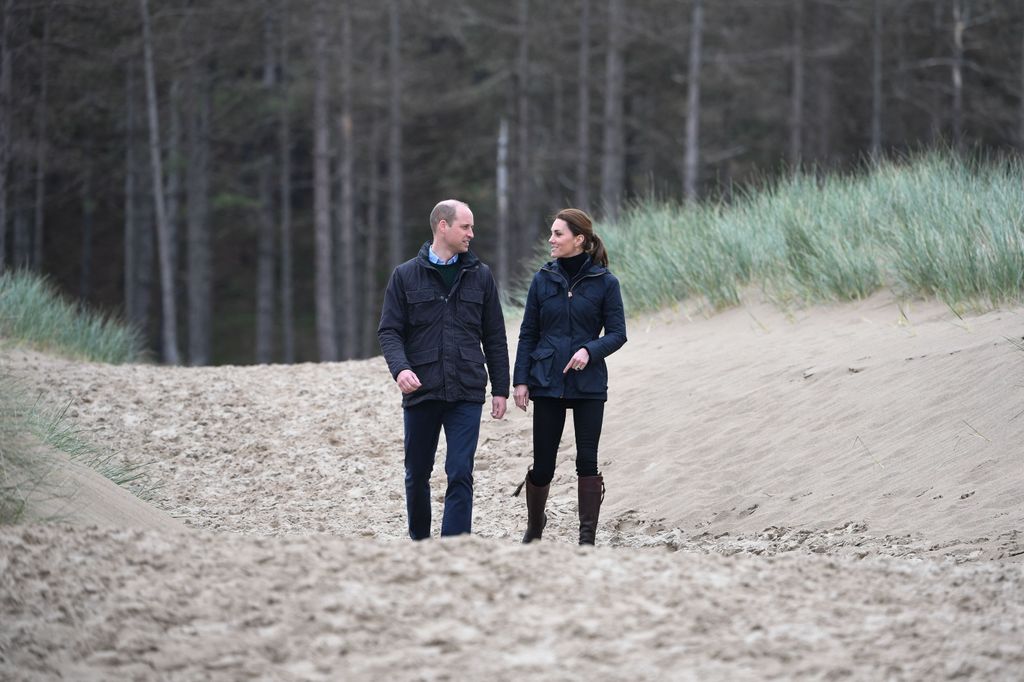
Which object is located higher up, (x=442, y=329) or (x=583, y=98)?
(x=583, y=98)

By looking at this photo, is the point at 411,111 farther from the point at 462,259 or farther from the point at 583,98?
the point at 462,259

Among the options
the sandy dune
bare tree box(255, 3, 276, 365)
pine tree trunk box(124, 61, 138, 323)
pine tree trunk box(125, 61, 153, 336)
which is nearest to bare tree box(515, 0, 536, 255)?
bare tree box(255, 3, 276, 365)

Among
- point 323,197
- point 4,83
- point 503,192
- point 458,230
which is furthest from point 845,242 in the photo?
point 503,192

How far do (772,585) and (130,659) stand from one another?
7.79ft

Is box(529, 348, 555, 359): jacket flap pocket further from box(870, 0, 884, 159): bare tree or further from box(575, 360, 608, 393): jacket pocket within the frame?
box(870, 0, 884, 159): bare tree

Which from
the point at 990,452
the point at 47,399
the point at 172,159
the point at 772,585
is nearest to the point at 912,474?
the point at 990,452

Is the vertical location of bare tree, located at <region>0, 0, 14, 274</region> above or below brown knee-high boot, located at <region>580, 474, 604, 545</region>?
above

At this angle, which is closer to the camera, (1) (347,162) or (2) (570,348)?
(2) (570,348)

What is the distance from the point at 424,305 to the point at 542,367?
2.35ft

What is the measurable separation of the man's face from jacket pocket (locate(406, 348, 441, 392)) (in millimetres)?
538

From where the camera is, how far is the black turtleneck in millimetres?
6176

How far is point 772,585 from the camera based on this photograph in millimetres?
4484

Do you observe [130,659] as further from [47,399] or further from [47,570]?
[47,399]

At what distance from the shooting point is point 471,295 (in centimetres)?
578
